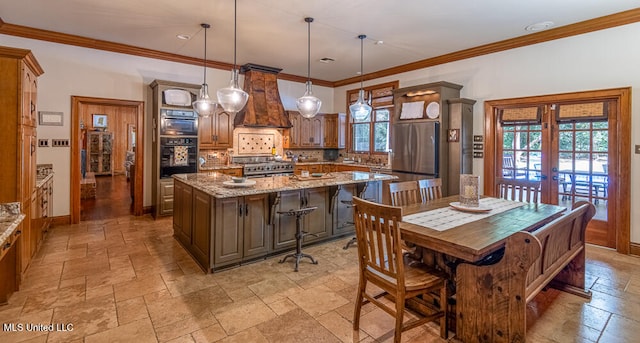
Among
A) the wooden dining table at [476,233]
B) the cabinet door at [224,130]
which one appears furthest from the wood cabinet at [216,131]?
the wooden dining table at [476,233]

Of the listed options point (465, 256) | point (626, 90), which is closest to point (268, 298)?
point (465, 256)

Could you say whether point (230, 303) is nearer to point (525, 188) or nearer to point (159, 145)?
point (525, 188)

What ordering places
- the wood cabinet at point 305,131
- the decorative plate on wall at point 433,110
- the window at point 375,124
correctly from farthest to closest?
the wood cabinet at point 305,131, the window at point 375,124, the decorative plate on wall at point 433,110

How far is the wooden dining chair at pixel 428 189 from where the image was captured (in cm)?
343

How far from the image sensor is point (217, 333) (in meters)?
2.24

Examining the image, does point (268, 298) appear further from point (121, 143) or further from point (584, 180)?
point (121, 143)

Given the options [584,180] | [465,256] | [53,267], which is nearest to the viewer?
[465,256]

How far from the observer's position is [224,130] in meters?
6.32

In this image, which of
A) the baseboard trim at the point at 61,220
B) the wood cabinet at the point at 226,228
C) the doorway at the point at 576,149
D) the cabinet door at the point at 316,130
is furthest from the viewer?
the cabinet door at the point at 316,130

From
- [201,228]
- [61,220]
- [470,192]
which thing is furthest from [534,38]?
[61,220]

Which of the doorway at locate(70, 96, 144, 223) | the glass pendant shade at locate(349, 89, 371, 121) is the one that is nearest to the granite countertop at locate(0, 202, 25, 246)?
the glass pendant shade at locate(349, 89, 371, 121)

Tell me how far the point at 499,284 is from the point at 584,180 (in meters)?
3.32

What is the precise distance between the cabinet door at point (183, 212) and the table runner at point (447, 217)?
2570 mm

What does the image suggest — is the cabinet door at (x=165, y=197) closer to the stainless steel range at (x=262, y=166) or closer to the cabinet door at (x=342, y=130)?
the stainless steel range at (x=262, y=166)
